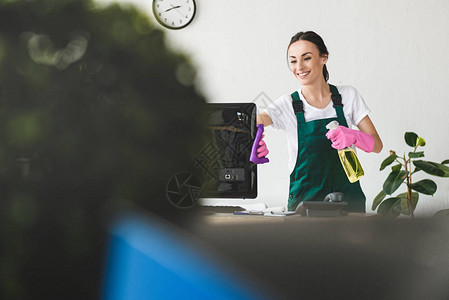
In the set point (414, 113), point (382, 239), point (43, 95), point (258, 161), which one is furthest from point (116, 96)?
point (414, 113)

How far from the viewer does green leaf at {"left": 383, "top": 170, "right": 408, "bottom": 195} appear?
3.04m

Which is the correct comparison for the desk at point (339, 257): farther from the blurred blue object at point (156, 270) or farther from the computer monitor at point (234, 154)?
the computer monitor at point (234, 154)

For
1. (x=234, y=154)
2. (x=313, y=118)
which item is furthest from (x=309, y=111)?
(x=234, y=154)

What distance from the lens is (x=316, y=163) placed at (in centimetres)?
272

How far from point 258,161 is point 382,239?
95 cm

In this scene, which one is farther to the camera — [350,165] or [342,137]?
[342,137]

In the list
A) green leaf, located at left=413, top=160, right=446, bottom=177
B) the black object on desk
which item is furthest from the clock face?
the black object on desk

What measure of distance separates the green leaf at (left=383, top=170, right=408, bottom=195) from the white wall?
547mm

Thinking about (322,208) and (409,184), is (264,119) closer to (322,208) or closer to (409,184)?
(409,184)

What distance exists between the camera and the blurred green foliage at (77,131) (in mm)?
302

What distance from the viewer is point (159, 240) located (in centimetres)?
33

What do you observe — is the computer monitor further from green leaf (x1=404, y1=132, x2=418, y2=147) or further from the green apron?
green leaf (x1=404, y1=132, x2=418, y2=147)

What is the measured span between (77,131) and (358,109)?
244 centimetres

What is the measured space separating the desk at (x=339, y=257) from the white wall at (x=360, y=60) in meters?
3.28
